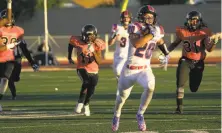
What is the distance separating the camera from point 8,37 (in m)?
13.0

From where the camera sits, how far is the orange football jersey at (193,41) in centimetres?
1253

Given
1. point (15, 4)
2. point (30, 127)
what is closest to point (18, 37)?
point (30, 127)

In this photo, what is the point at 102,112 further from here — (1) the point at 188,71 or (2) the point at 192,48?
(2) the point at 192,48

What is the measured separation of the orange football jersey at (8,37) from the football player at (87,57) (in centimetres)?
122

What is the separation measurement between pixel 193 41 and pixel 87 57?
6.34 feet

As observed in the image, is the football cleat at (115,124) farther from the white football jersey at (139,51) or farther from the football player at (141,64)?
A: the white football jersey at (139,51)

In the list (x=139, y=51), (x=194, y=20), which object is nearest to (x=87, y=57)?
(x=194, y=20)

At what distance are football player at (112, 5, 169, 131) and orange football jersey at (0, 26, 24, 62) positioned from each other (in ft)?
11.7

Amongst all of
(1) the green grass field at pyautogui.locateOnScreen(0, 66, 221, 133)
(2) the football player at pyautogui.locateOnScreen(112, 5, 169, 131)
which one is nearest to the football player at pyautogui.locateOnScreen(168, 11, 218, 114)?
(1) the green grass field at pyautogui.locateOnScreen(0, 66, 221, 133)

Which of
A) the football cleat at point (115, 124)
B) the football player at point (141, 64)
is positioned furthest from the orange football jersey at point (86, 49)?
the football cleat at point (115, 124)

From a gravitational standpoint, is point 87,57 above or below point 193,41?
below

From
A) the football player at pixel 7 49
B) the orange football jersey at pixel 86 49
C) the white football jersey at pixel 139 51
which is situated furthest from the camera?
the football player at pixel 7 49

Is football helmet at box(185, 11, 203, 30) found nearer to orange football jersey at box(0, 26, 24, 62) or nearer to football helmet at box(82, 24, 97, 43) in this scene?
football helmet at box(82, 24, 97, 43)

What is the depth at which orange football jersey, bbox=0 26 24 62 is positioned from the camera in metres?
13.0
